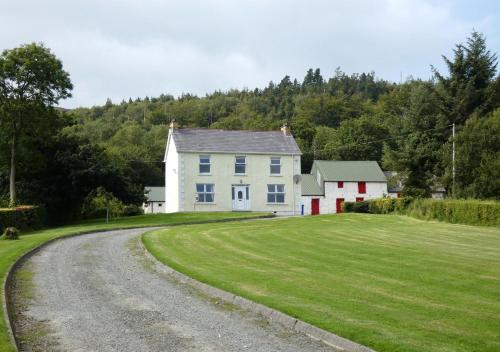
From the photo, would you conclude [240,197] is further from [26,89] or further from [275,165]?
[26,89]

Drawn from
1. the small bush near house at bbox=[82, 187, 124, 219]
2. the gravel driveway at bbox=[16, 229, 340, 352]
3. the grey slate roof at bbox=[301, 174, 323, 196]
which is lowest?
the gravel driveway at bbox=[16, 229, 340, 352]

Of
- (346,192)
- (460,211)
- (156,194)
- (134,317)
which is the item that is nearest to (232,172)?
(346,192)

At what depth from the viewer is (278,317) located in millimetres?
9695

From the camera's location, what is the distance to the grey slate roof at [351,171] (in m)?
64.0

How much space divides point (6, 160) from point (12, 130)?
257 cm

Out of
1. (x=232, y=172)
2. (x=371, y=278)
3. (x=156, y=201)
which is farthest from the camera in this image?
(x=156, y=201)

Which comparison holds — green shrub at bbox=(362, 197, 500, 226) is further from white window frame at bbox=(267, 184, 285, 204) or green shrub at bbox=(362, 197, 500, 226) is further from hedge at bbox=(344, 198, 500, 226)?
white window frame at bbox=(267, 184, 285, 204)

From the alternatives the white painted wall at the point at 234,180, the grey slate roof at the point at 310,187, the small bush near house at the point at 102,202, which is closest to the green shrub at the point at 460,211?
the white painted wall at the point at 234,180

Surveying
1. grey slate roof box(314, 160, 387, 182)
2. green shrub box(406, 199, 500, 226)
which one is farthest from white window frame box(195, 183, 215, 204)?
green shrub box(406, 199, 500, 226)

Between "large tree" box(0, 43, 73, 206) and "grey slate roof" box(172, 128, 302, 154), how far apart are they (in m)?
12.0

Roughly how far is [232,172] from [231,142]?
9.41ft

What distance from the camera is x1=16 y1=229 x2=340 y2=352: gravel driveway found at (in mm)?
8359

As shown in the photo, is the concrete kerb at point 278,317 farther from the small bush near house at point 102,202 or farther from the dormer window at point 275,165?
the dormer window at point 275,165

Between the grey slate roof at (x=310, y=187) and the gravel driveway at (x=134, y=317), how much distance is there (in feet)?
158
